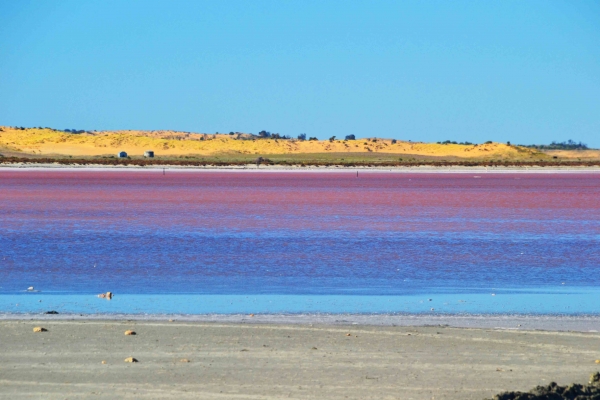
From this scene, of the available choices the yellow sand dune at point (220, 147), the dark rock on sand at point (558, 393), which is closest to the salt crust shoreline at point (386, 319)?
the dark rock on sand at point (558, 393)

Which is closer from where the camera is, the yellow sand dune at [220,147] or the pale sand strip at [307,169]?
the pale sand strip at [307,169]

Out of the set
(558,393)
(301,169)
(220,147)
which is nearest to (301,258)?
(558,393)

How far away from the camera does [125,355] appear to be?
24.3 ft

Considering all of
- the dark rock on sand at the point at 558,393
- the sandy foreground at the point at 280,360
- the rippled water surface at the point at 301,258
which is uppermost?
the dark rock on sand at the point at 558,393

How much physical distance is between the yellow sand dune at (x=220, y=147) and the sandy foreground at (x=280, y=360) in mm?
126409

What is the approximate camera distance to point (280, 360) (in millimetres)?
7277

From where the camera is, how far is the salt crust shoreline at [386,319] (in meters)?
9.20

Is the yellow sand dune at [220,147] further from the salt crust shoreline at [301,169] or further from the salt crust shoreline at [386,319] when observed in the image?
the salt crust shoreline at [386,319]

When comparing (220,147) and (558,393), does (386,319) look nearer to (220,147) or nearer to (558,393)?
(558,393)

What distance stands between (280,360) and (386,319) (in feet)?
8.48

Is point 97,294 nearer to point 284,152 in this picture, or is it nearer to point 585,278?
point 585,278

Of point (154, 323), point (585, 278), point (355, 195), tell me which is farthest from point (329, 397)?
point (355, 195)

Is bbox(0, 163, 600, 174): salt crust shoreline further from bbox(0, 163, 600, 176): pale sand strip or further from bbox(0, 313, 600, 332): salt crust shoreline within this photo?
bbox(0, 313, 600, 332): salt crust shoreline

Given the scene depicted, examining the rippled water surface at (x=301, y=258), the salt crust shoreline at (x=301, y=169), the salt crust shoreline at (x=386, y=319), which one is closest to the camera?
the salt crust shoreline at (x=386, y=319)
